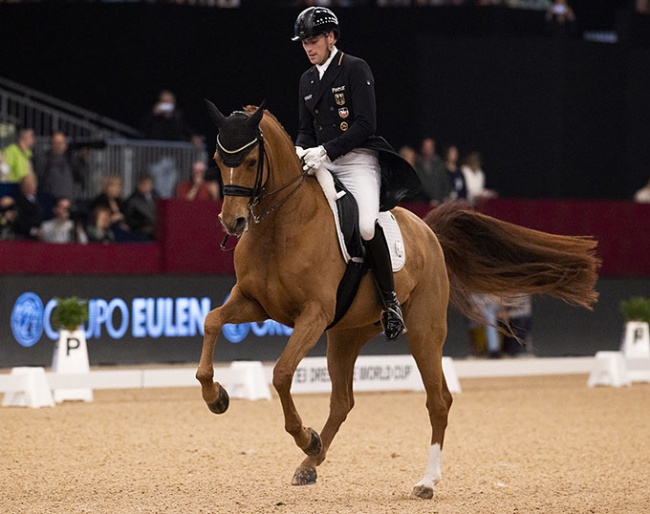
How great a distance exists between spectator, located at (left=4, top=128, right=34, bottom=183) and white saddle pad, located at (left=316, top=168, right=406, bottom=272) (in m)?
8.62

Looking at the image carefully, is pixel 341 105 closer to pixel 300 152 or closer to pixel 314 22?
pixel 300 152

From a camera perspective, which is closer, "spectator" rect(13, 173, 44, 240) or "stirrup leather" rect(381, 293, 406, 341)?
"stirrup leather" rect(381, 293, 406, 341)

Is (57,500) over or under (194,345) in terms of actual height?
over

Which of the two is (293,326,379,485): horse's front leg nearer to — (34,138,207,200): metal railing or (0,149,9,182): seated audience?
(0,149,9,182): seated audience

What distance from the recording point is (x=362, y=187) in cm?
712

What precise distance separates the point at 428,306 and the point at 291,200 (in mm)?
1379

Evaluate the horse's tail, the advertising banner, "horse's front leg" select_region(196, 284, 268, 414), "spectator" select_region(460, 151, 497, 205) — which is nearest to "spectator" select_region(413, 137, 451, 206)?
"spectator" select_region(460, 151, 497, 205)

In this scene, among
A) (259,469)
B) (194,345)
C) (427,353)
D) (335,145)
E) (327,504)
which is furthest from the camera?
(194,345)

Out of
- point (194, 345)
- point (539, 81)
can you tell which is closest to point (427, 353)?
point (194, 345)

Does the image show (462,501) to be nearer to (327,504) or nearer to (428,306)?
(327,504)

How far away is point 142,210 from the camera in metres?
15.3

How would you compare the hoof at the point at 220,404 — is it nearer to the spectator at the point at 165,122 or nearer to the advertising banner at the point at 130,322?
the advertising banner at the point at 130,322

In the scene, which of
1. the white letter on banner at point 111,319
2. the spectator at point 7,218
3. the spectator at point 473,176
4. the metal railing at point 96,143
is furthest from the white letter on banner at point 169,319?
the spectator at point 473,176

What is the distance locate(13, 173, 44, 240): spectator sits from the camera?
14.1 m
